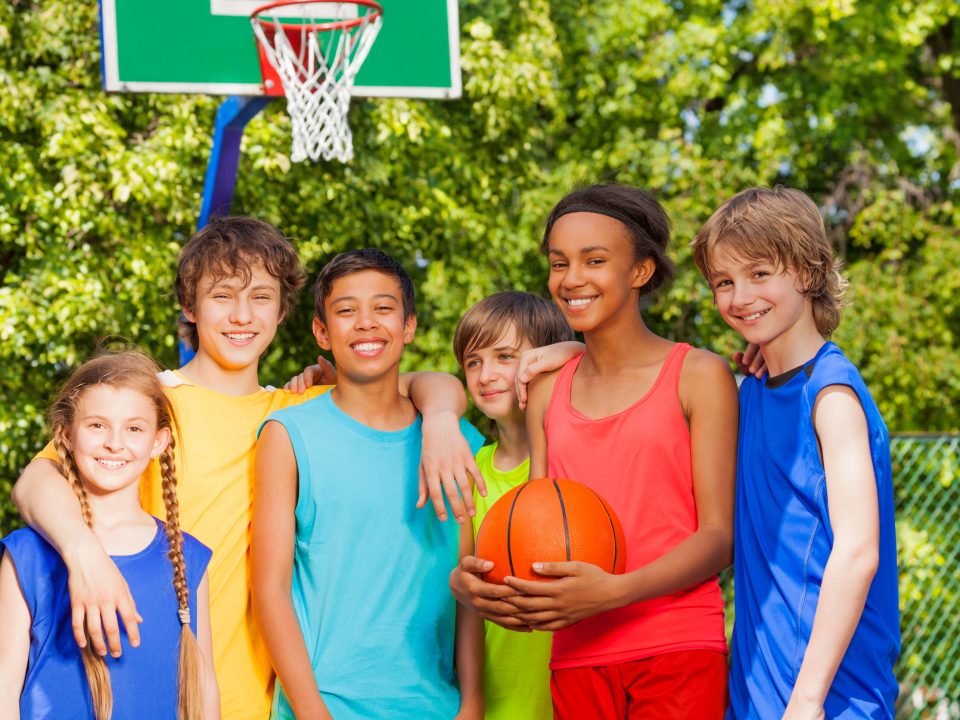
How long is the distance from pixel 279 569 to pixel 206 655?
0.28 metres

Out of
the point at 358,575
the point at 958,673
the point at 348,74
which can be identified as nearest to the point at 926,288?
the point at 958,673

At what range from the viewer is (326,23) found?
6.34 m

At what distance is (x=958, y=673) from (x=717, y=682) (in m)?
6.06

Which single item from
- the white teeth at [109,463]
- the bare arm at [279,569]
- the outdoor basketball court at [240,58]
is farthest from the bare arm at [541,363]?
the outdoor basketball court at [240,58]

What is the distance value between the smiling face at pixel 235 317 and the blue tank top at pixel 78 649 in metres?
0.71

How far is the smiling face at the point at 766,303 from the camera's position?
286 centimetres

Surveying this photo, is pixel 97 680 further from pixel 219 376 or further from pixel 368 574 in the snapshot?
pixel 219 376

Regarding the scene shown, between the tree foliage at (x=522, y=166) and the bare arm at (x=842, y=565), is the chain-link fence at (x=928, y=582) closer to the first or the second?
the tree foliage at (x=522, y=166)

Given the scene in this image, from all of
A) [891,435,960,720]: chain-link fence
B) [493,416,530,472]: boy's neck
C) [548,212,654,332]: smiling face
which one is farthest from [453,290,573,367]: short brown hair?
[891,435,960,720]: chain-link fence

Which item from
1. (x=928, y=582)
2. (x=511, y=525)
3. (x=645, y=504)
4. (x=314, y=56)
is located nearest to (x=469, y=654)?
(x=511, y=525)

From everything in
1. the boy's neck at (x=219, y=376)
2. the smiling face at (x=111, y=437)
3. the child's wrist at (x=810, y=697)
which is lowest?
the child's wrist at (x=810, y=697)

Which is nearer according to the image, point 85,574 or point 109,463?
point 85,574

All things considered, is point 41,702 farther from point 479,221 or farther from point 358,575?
point 479,221

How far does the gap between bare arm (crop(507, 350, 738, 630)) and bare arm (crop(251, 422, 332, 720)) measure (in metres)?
0.61
